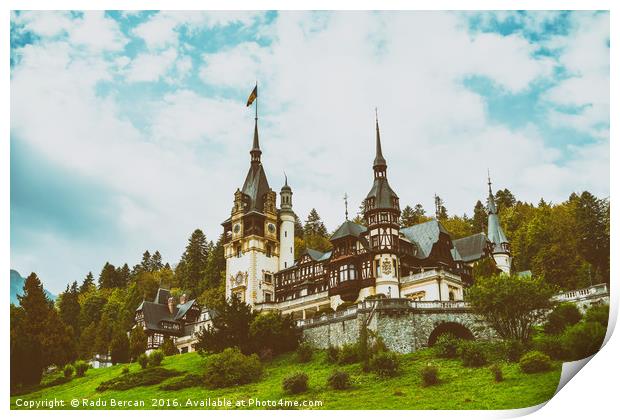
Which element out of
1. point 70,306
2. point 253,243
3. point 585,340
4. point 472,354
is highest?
point 253,243

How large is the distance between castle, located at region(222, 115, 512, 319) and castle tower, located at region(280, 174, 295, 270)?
72 millimetres

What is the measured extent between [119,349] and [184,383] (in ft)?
48.5

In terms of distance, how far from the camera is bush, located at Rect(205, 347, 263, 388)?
1064 inches

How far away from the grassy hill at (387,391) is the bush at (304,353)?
4.93 feet

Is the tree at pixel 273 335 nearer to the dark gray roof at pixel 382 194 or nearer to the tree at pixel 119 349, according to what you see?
the dark gray roof at pixel 382 194

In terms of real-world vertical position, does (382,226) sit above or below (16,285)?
above

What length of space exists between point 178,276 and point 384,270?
2476cm

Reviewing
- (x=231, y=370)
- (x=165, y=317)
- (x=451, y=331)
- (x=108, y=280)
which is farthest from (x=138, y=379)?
(x=165, y=317)

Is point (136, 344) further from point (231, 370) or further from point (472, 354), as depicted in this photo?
point (472, 354)

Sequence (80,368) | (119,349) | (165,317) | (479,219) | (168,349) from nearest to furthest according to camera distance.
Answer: (80,368)
(119,349)
(168,349)
(165,317)
(479,219)

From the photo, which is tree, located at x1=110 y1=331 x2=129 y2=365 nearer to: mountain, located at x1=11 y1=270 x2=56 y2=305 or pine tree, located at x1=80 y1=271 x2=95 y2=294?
pine tree, located at x1=80 y1=271 x2=95 y2=294

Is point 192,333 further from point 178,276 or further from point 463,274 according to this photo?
point 463,274

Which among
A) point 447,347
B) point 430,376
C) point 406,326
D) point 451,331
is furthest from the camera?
point 451,331

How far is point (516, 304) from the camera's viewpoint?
2834 centimetres
